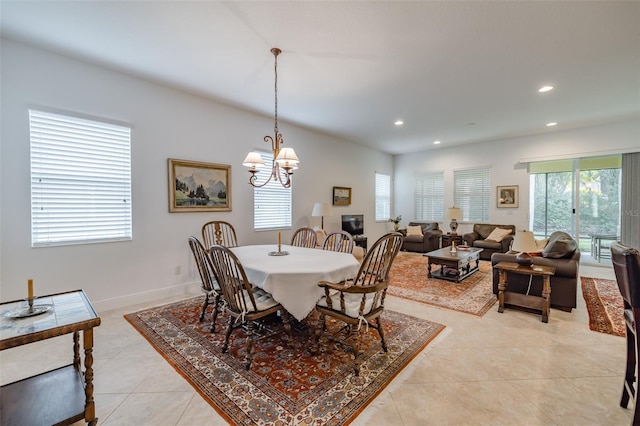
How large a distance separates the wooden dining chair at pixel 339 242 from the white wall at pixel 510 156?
519cm

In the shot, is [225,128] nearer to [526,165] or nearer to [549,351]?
[549,351]

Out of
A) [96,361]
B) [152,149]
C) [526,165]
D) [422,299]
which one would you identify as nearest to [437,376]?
[422,299]

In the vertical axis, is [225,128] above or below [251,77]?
below

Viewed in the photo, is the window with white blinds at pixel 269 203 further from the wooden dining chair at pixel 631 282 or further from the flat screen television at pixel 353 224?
the wooden dining chair at pixel 631 282

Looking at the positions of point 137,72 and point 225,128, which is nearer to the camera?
point 137,72

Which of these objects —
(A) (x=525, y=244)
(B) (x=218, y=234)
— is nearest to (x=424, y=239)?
(A) (x=525, y=244)

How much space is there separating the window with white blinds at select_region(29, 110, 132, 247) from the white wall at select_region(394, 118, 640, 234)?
7074 mm

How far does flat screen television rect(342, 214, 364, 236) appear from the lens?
650 cm

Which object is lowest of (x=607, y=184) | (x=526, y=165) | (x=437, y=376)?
(x=437, y=376)

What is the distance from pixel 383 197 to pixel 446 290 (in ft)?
14.9

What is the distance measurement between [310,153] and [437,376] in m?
4.59

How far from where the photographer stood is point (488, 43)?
268cm

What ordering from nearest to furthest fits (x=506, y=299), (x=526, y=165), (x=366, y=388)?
(x=366, y=388) < (x=506, y=299) < (x=526, y=165)

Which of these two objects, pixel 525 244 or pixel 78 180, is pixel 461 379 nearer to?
pixel 525 244
